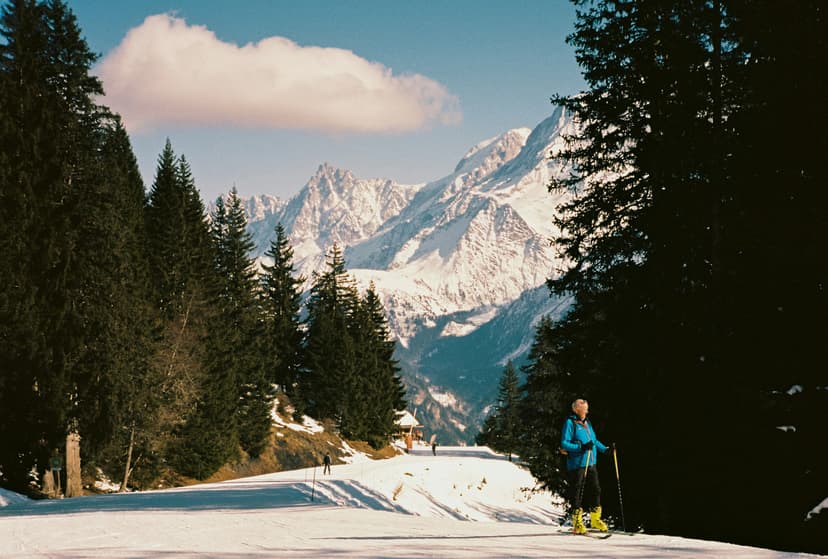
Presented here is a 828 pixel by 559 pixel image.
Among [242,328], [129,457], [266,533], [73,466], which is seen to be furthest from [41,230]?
[242,328]

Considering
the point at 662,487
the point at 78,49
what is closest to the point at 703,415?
the point at 662,487

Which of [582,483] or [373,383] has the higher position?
[373,383]

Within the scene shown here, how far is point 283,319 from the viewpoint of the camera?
8844 centimetres

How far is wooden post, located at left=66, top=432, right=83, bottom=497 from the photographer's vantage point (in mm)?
25984

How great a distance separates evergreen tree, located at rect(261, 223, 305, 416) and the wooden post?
53837 mm

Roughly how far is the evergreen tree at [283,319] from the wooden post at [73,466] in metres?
53.8

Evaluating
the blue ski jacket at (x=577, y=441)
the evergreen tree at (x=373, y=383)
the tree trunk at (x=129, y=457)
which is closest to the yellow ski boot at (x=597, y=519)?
the blue ski jacket at (x=577, y=441)

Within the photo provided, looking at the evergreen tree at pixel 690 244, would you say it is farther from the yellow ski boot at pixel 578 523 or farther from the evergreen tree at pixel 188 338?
the evergreen tree at pixel 188 338

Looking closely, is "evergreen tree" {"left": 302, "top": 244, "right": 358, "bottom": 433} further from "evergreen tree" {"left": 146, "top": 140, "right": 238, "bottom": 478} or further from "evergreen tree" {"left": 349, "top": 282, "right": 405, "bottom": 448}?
"evergreen tree" {"left": 146, "top": 140, "right": 238, "bottom": 478}

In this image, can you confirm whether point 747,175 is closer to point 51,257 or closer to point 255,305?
point 51,257

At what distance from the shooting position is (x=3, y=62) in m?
26.8

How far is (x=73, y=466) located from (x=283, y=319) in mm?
62196

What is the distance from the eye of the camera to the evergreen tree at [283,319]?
85625 millimetres

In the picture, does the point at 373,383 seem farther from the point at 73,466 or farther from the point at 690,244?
the point at 690,244
